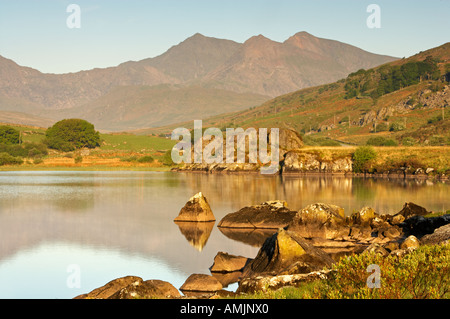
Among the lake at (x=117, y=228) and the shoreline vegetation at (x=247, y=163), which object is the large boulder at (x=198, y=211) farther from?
the shoreline vegetation at (x=247, y=163)

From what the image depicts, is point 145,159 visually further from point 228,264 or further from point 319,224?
point 228,264

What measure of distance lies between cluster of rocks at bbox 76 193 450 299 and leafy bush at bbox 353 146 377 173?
61766 millimetres

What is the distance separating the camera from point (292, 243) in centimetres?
2166

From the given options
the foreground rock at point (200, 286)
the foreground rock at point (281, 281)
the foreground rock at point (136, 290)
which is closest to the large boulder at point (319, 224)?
the foreground rock at point (200, 286)

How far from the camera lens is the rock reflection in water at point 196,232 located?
108ft

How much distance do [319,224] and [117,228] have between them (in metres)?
16.9

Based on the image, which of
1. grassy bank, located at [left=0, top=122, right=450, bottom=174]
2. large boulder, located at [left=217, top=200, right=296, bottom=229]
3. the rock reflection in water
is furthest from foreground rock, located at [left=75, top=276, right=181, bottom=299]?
grassy bank, located at [left=0, top=122, right=450, bottom=174]

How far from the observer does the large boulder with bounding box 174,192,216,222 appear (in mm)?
40406

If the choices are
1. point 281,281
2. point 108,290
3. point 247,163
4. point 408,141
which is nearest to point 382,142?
point 408,141

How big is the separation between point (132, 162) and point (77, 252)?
107 meters

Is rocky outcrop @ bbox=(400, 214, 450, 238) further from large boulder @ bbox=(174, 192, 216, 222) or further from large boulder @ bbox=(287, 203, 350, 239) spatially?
large boulder @ bbox=(174, 192, 216, 222)
